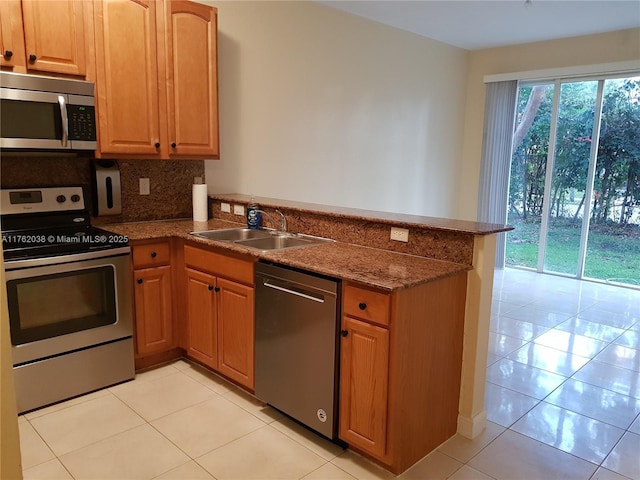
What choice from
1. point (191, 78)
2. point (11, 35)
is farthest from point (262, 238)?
point (11, 35)

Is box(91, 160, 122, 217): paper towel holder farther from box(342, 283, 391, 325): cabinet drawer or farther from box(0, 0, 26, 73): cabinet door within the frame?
box(342, 283, 391, 325): cabinet drawer

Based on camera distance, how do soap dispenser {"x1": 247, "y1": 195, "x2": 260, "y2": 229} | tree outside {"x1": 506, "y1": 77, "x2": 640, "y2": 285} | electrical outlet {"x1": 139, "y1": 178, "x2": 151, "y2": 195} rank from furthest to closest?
tree outside {"x1": 506, "y1": 77, "x2": 640, "y2": 285}
electrical outlet {"x1": 139, "y1": 178, "x2": 151, "y2": 195}
soap dispenser {"x1": 247, "y1": 195, "x2": 260, "y2": 229}

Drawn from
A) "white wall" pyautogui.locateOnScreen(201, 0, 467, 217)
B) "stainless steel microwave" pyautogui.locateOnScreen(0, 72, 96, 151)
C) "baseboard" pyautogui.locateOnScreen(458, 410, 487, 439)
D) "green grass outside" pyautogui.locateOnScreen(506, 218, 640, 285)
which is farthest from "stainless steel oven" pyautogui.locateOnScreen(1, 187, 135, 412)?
"green grass outside" pyautogui.locateOnScreen(506, 218, 640, 285)

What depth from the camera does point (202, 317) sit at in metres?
2.92

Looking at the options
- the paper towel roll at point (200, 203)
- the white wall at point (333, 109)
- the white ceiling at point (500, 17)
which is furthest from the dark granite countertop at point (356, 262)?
the white ceiling at point (500, 17)

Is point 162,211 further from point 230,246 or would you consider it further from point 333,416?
point 333,416

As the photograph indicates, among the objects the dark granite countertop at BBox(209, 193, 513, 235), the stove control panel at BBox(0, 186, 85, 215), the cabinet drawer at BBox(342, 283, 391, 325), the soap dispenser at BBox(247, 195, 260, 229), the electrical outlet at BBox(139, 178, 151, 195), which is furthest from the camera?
the electrical outlet at BBox(139, 178, 151, 195)

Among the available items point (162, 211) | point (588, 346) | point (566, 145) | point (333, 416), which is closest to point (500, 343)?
point (588, 346)

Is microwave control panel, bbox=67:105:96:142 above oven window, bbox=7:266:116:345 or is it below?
above

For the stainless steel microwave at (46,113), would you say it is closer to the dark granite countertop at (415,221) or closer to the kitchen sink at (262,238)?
the kitchen sink at (262,238)

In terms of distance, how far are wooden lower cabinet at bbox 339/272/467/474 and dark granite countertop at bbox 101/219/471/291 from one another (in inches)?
1.8

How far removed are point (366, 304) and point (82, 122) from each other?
1933mm

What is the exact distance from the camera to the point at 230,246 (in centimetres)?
262

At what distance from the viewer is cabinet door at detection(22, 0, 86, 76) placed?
2.51 m
